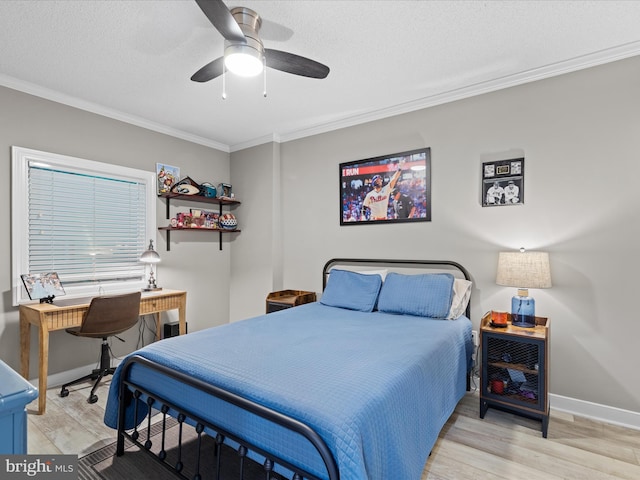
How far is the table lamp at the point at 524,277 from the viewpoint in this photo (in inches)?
93.1

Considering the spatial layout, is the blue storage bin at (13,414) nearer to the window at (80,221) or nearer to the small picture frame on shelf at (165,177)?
the window at (80,221)

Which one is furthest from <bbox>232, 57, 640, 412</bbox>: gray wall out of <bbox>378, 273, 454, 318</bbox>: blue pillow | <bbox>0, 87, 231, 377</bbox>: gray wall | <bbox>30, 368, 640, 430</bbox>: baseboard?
<bbox>0, 87, 231, 377</bbox>: gray wall

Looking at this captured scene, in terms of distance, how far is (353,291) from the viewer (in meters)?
3.13

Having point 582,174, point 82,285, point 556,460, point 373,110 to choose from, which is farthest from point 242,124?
point 556,460

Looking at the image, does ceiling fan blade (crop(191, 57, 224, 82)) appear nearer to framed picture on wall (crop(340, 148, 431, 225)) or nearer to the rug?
framed picture on wall (crop(340, 148, 431, 225))

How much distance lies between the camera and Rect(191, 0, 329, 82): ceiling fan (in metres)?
1.79

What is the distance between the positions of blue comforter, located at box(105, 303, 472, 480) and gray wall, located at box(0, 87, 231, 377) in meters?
1.56

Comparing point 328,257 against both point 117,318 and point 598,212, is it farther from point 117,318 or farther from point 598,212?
point 598,212

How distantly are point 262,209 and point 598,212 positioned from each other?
333cm

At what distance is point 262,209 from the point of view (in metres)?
4.32

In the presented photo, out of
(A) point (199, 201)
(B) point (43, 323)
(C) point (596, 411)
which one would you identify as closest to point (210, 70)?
(B) point (43, 323)

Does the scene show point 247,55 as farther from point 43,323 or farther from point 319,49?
point 43,323

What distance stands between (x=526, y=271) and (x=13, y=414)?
2.71 m

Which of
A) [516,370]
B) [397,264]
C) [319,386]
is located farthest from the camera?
[397,264]
